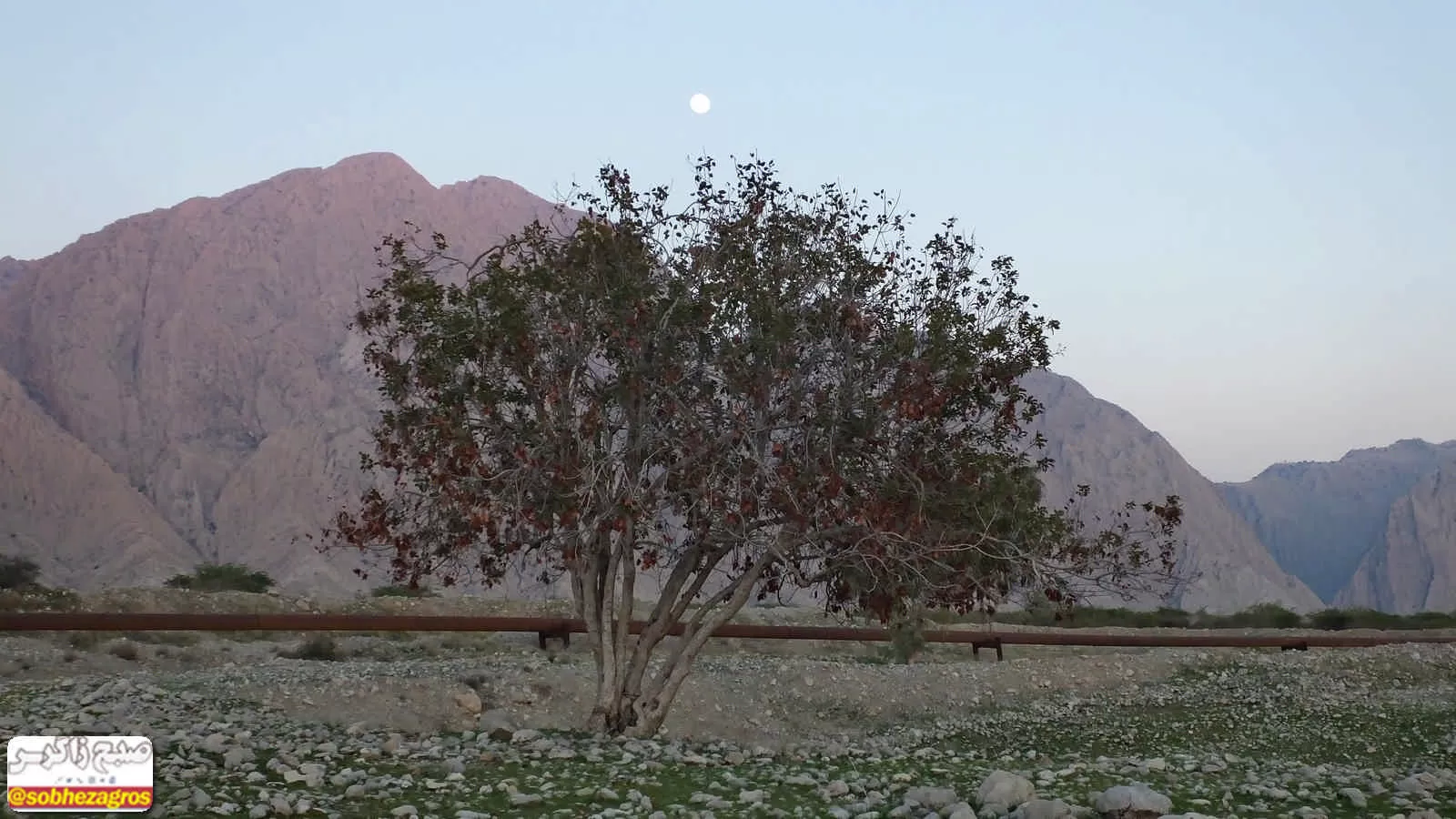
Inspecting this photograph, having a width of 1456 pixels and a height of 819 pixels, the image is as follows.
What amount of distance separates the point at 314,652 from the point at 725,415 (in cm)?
1686

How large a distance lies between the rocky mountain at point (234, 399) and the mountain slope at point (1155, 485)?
0.30 m

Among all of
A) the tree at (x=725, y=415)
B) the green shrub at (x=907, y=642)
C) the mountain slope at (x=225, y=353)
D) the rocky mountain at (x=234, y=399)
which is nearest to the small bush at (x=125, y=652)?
the tree at (x=725, y=415)

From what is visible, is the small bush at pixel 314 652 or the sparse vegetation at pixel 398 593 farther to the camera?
the sparse vegetation at pixel 398 593

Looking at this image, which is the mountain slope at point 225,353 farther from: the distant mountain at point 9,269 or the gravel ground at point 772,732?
the gravel ground at point 772,732

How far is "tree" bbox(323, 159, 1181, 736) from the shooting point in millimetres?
13898

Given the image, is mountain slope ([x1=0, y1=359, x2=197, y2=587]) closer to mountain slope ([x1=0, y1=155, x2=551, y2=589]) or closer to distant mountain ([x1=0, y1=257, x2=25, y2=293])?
mountain slope ([x1=0, y1=155, x2=551, y2=589])

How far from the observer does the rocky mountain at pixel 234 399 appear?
93.9m

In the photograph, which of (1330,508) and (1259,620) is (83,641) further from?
(1330,508)

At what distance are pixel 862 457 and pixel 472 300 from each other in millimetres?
4925

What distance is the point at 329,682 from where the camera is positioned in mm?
19016

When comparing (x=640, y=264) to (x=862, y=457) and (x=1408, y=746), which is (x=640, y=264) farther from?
(x=1408, y=746)

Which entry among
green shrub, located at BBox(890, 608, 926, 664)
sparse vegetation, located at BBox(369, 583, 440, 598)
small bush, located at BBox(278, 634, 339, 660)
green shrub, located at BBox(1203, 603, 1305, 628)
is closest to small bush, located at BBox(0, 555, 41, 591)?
sparse vegetation, located at BBox(369, 583, 440, 598)

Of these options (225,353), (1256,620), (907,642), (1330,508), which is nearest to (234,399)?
(225,353)

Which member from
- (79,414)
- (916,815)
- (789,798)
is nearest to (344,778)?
(789,798)
